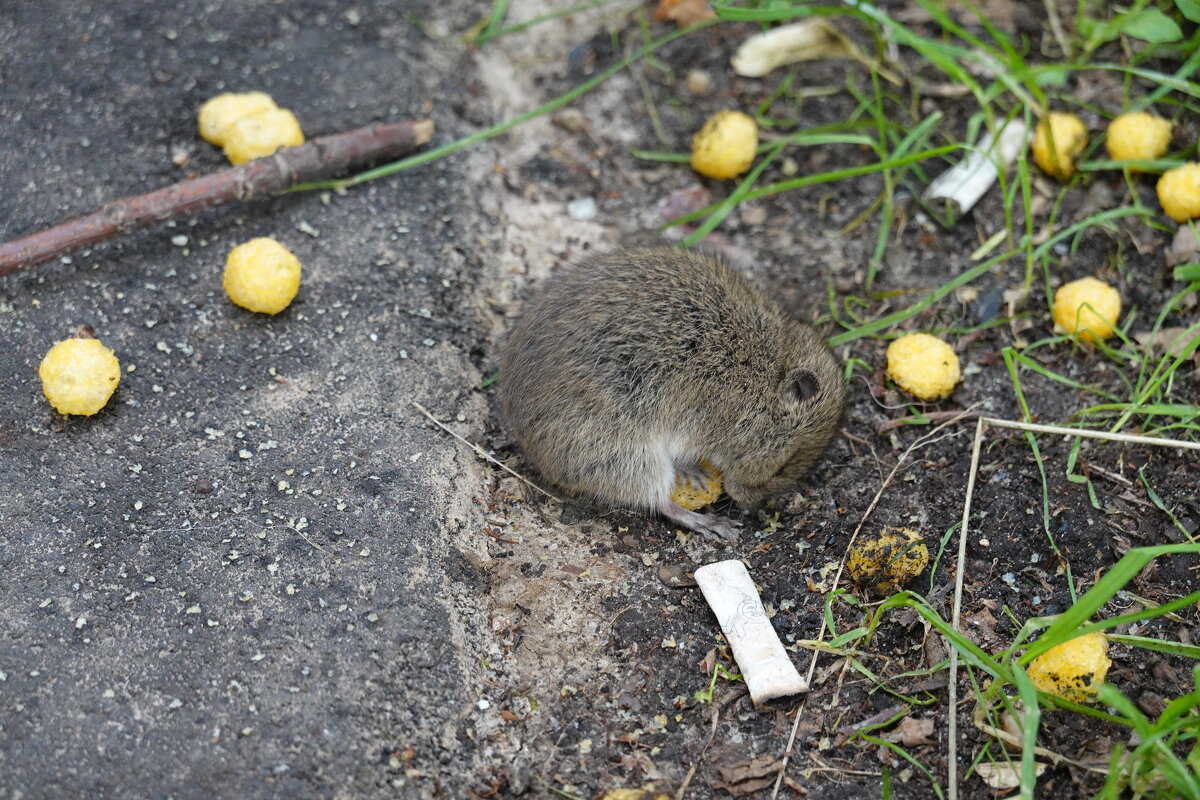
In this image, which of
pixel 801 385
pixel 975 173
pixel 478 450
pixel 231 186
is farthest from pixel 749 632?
pixel 231 186

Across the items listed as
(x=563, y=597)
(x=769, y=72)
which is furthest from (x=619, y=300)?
(x=769, y=72)

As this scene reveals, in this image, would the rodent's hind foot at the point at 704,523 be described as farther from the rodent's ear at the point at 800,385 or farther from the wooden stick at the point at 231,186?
the wooden stick at the point at 231,186

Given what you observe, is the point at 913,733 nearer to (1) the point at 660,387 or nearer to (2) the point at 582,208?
(1) the point at 660,387

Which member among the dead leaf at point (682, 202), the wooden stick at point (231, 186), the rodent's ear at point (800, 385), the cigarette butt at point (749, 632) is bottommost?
the cigarette butt at point (749, 632)

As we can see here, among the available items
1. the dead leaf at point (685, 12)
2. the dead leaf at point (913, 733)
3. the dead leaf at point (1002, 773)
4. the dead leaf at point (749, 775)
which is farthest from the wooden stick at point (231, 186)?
the dead leaf at point (1002, 773)

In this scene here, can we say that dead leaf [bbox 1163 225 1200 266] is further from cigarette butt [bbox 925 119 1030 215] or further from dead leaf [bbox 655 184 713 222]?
dead leaf [bbox 655 184 713 222]

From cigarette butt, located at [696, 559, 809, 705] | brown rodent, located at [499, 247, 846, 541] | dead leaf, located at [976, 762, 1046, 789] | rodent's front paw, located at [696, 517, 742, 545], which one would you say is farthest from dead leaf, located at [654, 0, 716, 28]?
dead leaf, located at [976, 762, 1046, 789]

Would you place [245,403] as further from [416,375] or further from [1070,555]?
[1070,555]
